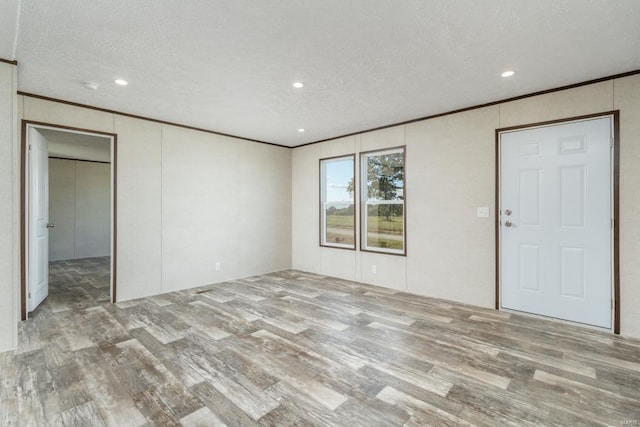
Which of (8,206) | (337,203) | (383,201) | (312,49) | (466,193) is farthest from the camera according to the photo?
(337,203)

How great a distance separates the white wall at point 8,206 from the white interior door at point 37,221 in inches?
45.6

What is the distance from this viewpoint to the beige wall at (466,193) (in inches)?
116

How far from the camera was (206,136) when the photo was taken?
16.6ft

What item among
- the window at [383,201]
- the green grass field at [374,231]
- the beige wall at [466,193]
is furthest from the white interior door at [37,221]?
the window at [383,201]

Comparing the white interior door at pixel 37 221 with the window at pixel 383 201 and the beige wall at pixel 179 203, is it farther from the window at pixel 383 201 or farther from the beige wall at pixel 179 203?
the window at pixel 383 201

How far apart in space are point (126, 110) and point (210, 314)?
301cm

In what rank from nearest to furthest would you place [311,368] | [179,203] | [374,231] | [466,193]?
[311,368]
[466,193]
[179,203]
[374,231]

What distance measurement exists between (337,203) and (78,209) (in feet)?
22.9

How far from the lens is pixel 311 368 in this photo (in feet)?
7.86

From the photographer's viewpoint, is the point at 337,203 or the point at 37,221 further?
the point at 337,203

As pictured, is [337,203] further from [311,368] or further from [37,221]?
[37,221]

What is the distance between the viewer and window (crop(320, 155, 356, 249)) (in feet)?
18.0

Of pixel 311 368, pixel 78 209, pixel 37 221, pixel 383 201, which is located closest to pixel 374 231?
pixel 383 201

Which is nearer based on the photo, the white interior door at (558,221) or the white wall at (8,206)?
the white wall at (8,206)
